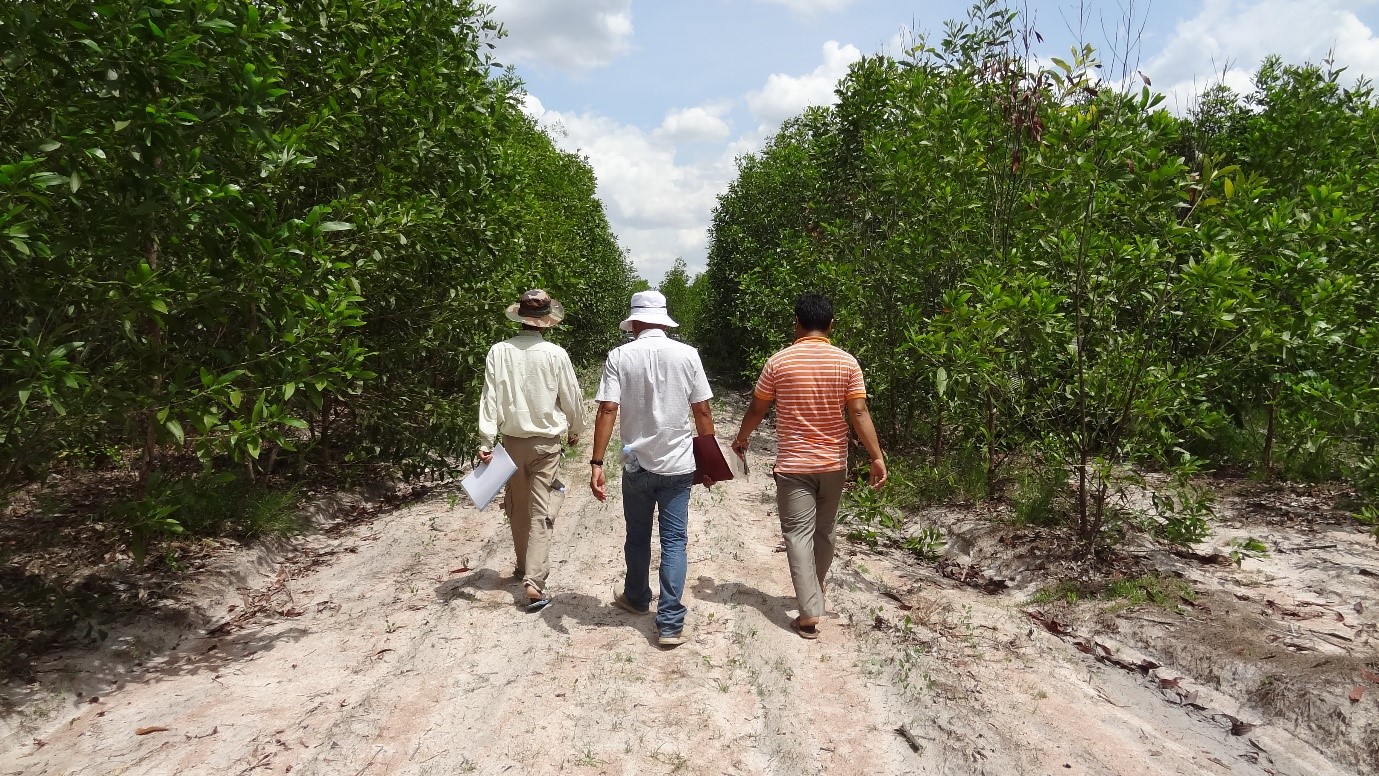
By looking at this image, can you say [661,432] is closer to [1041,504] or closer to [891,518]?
[891,518]

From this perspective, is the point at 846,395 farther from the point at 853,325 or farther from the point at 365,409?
the point at 365,409

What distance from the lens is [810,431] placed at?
4.73m

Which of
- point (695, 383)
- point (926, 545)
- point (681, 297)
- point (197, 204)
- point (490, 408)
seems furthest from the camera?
point (681, 297)

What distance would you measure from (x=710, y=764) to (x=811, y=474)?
1.82 m

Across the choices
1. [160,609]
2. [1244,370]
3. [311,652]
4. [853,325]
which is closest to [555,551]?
[311,652]

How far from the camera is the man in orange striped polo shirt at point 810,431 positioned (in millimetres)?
4727

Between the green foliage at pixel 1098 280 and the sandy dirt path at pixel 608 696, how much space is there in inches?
72.2

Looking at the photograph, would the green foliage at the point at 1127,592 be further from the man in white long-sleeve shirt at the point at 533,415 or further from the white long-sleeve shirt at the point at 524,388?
the white long-sleeve shirt at the point at 524,388

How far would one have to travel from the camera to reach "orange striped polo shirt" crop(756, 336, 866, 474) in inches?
186

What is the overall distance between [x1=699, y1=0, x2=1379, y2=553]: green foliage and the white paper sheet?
124 inches

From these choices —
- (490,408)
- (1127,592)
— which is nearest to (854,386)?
(490,408)

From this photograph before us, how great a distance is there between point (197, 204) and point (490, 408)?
1.96 metres

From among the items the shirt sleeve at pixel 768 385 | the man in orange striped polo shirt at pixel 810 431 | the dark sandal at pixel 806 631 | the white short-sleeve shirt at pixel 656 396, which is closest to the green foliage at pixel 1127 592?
the dark sandal at pixel 806 631

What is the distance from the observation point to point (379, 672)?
4.41 meters
